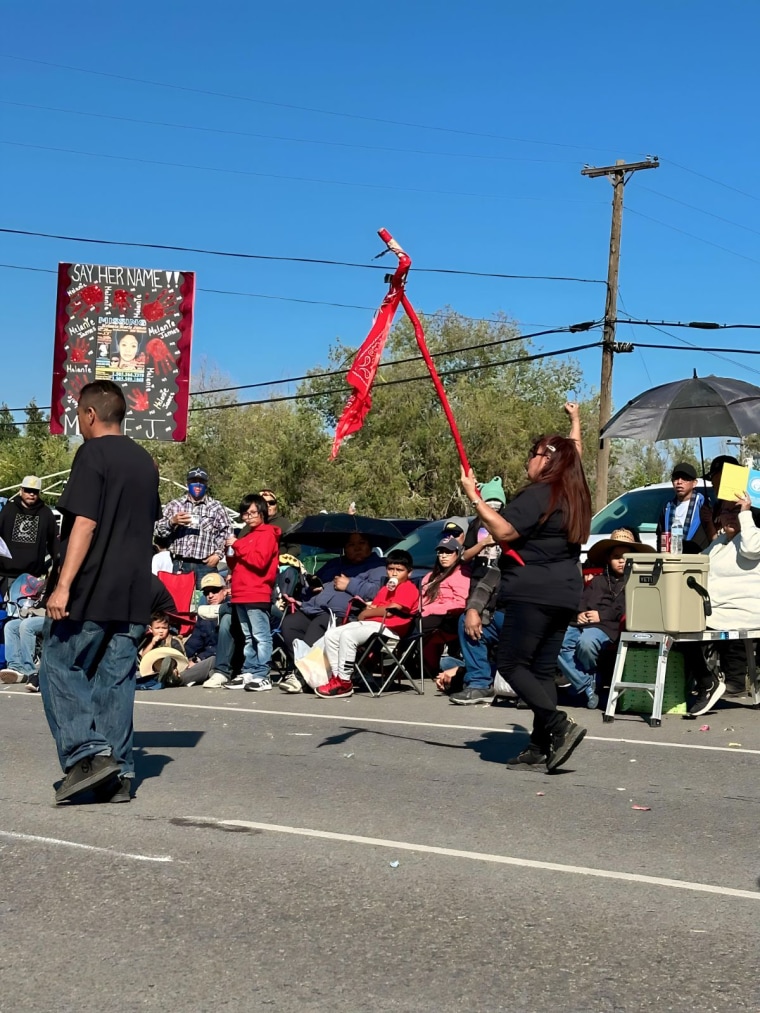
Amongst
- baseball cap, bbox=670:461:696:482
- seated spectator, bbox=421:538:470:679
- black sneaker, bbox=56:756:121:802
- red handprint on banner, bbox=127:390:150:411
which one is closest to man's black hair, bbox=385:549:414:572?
seated spectator, bbox=421:538:470:679

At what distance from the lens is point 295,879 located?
5.51 metres

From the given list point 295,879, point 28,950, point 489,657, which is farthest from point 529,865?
point 489,657

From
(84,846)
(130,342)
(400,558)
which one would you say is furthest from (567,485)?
(130,342)

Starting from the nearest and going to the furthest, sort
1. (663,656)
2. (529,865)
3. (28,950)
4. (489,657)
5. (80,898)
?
(28,950), (80,898), (529,865), (663,656), (489,657)

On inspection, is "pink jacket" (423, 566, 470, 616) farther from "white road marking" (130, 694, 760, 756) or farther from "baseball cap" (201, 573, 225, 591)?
"baseball cap" (201, 573, 225, 591)

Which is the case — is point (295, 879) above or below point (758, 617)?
below

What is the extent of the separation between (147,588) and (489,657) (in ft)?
20.5

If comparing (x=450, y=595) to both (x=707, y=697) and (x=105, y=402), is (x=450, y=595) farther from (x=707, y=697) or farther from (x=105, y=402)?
(x=105, y=402)

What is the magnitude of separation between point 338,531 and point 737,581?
19.2ft

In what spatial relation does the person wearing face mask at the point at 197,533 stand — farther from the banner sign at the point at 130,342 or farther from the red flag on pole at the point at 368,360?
the red flag on pole at the point at 368,360

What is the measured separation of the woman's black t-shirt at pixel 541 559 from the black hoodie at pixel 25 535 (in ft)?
26.0

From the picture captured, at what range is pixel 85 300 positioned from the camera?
18.9 metres

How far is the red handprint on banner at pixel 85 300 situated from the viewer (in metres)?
18.9

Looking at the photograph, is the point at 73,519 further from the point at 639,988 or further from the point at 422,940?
the point at 639,988
